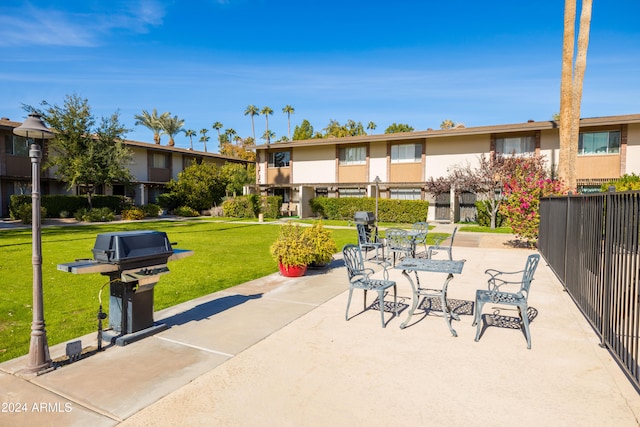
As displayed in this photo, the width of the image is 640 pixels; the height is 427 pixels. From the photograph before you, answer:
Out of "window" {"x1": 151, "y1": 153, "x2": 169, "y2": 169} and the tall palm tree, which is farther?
"window" {"x1": 151, "y1": 153, "x2": 169, "y2": 169}

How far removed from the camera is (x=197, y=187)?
3425cm

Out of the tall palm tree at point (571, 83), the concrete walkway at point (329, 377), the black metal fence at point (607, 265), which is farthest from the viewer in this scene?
the tall palm tree at point (571, 83)

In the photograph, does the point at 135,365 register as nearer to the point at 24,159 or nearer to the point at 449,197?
the point at 449,197

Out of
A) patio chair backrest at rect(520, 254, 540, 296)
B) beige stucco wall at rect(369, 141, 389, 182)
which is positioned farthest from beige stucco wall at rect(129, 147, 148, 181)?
patio chair backrest at rect(520, 254, 540, 296)

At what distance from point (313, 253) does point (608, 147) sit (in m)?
24.6

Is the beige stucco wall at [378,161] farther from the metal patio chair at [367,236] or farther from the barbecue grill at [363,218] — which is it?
the barbecue grill at [363,218]

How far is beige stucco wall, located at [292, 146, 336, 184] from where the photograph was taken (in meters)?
33.9

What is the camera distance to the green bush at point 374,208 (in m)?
28.1

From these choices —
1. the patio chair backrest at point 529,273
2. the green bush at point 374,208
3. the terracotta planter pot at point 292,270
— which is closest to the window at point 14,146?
the green bush at point 374,208

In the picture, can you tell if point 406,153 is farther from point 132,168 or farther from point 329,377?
point 329,377

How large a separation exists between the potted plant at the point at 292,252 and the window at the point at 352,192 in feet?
80.0

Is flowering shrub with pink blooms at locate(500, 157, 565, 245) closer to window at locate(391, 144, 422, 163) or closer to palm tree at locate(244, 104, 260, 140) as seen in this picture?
window at locate(391, 144, 422, 163)

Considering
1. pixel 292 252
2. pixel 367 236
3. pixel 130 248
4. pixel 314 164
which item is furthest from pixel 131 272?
pixel 314 164

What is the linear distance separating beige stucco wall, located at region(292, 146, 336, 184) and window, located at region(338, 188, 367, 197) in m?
1.30
